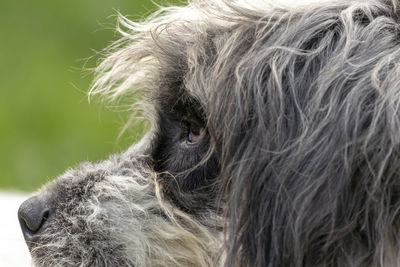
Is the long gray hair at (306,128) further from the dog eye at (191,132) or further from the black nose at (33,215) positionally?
the black nose at (33,215)

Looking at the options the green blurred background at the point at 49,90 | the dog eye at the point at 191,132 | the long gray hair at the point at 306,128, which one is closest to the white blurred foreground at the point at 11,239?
the dog eye at the point at 191,132

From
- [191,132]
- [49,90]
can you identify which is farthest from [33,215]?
[49,90]

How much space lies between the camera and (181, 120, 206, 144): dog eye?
4.22 metres

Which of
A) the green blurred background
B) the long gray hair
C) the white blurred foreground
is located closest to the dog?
the long gray hair

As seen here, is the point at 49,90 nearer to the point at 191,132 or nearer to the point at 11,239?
the point at 11,239

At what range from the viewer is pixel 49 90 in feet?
35.8

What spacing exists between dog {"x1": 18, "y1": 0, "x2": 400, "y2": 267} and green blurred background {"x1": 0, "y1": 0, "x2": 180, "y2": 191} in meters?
4.03

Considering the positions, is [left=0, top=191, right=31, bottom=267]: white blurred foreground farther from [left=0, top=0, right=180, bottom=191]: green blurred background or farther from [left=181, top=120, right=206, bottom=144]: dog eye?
[left=0, top=0, right=180, bottom=191]: green blurred background

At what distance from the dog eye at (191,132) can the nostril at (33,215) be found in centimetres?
73

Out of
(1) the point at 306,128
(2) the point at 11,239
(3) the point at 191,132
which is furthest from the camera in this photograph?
(2) the point at 11,239

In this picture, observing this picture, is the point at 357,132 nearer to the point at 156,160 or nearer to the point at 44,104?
the point at 156,160

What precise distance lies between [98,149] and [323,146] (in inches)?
246

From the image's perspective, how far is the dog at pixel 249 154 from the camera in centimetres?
352

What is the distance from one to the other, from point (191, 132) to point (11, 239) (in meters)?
1.95
